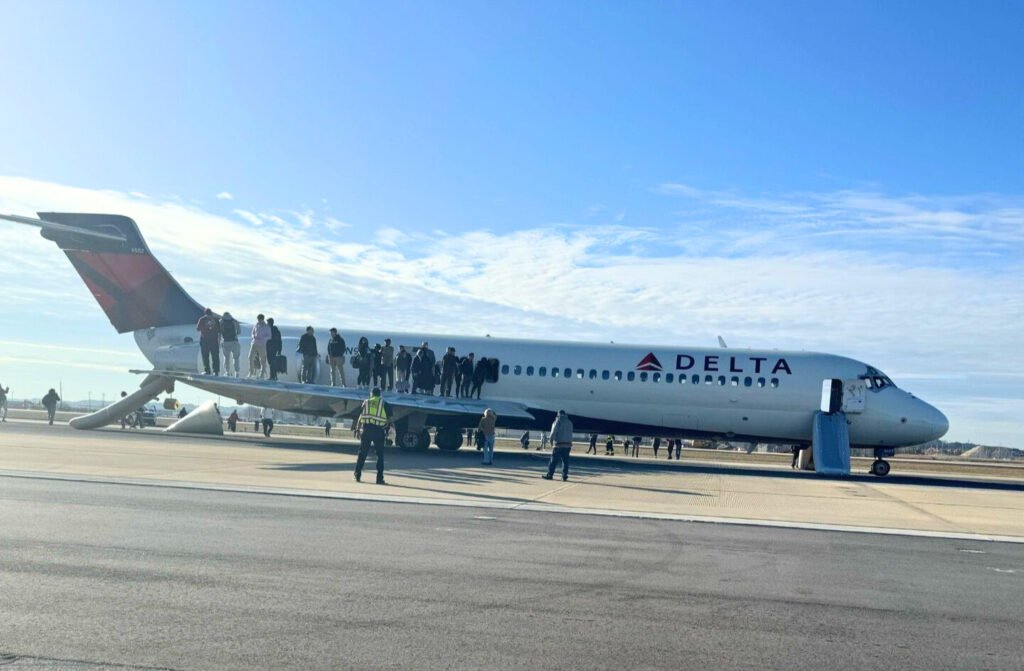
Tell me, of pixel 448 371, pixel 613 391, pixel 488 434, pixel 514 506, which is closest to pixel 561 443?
pixel 488 434

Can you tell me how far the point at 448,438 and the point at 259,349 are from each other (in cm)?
662

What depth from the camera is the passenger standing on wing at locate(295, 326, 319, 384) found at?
2858 cm

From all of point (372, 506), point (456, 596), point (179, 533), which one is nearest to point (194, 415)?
point (372, 506)

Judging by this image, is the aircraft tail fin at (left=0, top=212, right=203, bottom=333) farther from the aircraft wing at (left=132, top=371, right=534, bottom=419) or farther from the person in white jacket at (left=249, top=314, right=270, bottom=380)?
the person in white jacket at (left=249, top=314, right=270, bottom=380)

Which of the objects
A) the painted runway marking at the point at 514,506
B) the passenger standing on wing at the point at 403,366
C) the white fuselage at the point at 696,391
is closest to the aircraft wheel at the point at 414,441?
the passenger standing on wing at the point at 403,366

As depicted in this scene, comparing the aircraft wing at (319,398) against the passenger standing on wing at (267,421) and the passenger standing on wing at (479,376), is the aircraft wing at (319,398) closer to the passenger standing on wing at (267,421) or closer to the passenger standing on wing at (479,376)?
the passenger standing on wing at (479,376)

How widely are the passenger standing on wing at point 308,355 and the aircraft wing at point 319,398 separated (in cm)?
106

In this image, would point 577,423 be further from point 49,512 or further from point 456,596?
point 456,596

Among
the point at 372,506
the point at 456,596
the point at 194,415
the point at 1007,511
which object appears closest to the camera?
the point at 456,596

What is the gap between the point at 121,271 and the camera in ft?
107

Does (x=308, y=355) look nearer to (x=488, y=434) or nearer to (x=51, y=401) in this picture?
(x=488, y=434)

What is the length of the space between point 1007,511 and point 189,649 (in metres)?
15.4

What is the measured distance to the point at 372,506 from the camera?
43.1 feet

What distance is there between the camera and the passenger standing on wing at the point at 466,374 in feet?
98.2
